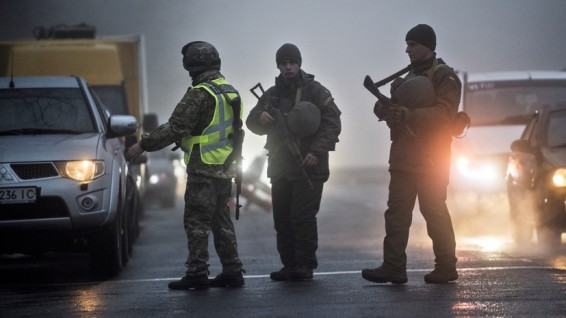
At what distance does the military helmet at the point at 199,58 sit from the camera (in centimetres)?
1073

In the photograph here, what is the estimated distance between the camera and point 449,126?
10.4 meters

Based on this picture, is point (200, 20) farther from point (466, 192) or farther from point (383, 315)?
point (383, 315)

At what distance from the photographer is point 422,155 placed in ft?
34.4

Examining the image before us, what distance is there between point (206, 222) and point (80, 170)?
151 centimetres

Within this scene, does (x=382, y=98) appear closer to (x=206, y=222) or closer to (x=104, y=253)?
(x=206, y=222)

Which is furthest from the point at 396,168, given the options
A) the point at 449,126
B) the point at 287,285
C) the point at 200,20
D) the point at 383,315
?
the point at 200,20

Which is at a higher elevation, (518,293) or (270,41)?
(270,41)

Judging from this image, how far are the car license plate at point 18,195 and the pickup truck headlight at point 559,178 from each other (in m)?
5.28

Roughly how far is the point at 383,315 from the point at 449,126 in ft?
7.09

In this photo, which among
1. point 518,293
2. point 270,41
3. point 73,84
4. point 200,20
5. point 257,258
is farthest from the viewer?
point 200,20

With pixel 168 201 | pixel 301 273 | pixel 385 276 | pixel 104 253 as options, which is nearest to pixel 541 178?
pixel 301 273

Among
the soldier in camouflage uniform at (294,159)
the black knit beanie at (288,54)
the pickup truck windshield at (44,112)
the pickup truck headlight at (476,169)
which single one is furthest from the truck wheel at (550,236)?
the pickup truck headlight at (476,169)

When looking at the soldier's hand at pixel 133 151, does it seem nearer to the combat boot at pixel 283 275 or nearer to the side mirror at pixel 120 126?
the combat boot at pixel 283 275

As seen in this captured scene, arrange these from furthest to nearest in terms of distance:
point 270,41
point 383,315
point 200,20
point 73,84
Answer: point 200,20 < point 270,41 < point 73,84 < point 383,315
